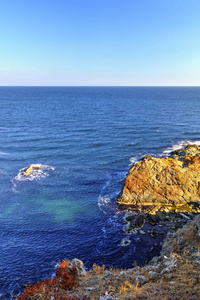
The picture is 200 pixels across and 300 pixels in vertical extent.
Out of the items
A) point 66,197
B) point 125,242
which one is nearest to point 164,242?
point 125,242

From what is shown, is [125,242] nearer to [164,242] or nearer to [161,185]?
[164,242]

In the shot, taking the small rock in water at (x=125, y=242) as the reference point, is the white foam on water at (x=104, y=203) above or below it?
above

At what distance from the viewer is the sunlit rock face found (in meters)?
38.4

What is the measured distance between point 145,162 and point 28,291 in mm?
28525

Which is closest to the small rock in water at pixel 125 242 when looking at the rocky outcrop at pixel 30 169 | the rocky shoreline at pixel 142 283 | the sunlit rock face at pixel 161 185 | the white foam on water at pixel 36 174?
the rocky shoreline at pixel 142 283

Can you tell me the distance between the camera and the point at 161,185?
39.2 meters

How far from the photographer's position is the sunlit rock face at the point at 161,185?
38438 mm

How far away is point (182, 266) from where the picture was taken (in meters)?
19.0

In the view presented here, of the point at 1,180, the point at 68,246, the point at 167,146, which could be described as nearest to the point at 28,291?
the point at 68,246

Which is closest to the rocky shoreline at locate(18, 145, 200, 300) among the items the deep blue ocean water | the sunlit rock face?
the sunlit rock face

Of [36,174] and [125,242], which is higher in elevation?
[36,174]

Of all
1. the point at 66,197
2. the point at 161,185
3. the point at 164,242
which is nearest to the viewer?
the point at 164,242

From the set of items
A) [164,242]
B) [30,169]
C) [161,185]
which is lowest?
[164,242]

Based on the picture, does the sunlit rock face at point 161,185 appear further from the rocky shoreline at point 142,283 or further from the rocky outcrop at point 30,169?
the rocky outcrop at point 30,169
